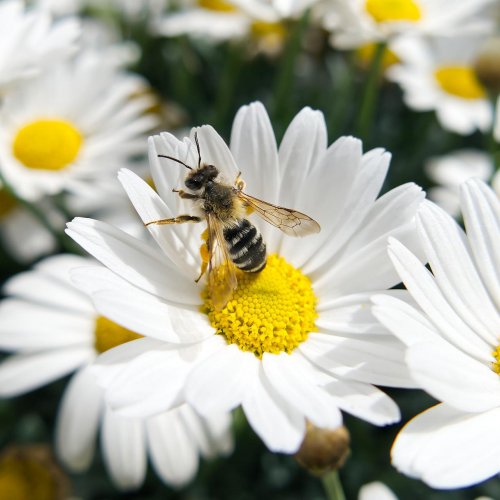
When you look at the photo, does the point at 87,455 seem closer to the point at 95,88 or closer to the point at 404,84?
the point at 95,88

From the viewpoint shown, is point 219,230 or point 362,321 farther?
point 219,230

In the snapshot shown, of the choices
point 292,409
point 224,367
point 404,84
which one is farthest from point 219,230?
point 404,84

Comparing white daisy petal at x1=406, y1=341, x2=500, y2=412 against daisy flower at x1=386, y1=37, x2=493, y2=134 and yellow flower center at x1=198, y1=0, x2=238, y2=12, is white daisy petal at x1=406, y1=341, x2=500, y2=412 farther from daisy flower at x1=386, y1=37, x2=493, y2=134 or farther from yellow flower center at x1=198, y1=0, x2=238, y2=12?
yellow flower center at x1=198, y1=0, x2=238, y2=12

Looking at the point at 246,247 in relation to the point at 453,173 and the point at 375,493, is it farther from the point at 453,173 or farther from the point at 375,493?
the point at 453,173

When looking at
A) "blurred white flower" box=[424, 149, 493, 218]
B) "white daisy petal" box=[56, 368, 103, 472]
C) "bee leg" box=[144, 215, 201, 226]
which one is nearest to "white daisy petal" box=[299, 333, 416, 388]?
"bee leg" box=[144, 215, 201, 226]

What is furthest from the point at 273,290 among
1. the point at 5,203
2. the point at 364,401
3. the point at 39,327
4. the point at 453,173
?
the point at 5,203

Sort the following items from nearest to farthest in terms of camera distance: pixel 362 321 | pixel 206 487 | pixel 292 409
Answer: pixel 292 409 < pixel 362 321 < pixel 206 487

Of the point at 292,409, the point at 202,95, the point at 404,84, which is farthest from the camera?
the point at 202,95
